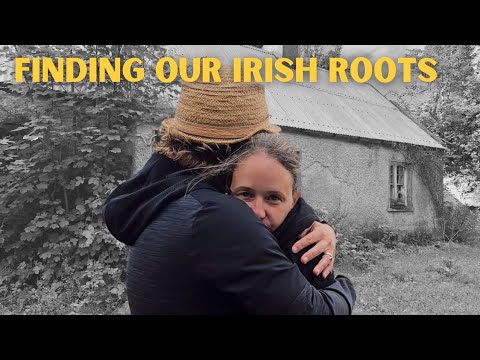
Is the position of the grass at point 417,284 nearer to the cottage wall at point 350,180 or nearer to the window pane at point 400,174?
the cottage wall at point 350,180

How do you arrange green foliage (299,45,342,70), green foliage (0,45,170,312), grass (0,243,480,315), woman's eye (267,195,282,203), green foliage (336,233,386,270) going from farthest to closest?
green foliage (299,45,342,70)
green foliage (336,233,386,270)
green foliage (0,45,170,312)
grass (0,243,480,315)
woman's eye (267,195,282,203)

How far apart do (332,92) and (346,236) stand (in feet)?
17.9

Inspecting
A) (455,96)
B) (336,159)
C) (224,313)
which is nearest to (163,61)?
(224,313)

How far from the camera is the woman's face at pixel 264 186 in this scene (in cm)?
119

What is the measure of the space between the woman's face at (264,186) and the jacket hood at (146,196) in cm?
13

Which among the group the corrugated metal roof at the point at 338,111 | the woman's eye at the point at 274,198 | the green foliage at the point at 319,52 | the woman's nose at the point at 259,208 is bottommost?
the woman's nose at the point at 259,208

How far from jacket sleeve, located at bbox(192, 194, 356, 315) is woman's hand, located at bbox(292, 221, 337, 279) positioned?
0.71 ft

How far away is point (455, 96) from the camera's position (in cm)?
1770

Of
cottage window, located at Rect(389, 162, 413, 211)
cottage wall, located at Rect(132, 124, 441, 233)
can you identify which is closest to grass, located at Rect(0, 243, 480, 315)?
cottage wall, located at Rect(132, 124, 441, 233)

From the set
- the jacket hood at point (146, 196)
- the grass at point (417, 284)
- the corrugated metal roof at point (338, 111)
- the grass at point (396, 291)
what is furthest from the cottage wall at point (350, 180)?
the jacket hood at point (146, 196)

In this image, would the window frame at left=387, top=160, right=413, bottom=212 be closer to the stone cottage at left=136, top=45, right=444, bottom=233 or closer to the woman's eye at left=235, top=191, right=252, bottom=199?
the stone cottage at left=136, top=45, right=444, bottom=233

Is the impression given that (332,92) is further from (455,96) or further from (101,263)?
(101,263)

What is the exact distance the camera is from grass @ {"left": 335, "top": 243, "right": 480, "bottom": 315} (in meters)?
6.03

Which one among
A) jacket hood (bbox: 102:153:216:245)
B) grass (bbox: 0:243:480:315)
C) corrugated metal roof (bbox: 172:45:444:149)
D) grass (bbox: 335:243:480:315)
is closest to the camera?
jacket hood (bbox: 102:153:216:245)
